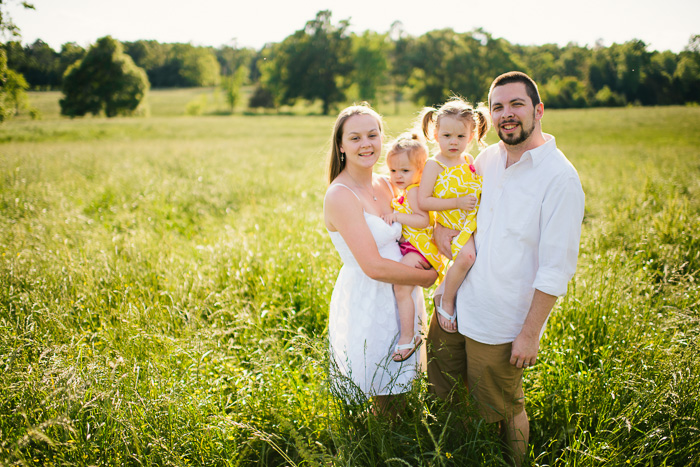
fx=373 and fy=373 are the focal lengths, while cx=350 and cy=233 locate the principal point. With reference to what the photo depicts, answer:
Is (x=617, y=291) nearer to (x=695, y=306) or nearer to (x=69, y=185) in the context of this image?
(x=695, y=306)

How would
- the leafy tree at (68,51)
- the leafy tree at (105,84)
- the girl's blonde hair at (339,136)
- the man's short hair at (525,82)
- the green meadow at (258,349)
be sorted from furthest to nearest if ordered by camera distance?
1. the leafy tree at (105,84)
2. the leafy tree at (68,51)
3. the girl's blonde hair at (339,136)
4. the green meadow at (258,349)
5. the man's short hair at (525,82)

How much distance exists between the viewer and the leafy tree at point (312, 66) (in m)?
62.2

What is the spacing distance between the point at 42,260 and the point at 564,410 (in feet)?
18.3

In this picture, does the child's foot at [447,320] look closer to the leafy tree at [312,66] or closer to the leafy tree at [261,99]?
the leafy tree at [312,66]

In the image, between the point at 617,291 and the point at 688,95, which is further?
the point at 688,95

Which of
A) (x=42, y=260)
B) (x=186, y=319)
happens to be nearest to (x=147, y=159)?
(x=42, y=260)

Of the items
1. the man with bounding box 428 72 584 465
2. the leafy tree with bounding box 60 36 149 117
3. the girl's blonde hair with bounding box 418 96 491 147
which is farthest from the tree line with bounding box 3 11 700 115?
the man with bounding box 428 72 584 465

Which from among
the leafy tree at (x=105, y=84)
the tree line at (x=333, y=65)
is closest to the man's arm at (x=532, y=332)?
the tree line at (x=333, y=65)

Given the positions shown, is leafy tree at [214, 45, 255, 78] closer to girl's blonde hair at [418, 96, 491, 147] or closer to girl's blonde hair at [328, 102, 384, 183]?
girl's blonde hair at [328, 102, 384, 183]

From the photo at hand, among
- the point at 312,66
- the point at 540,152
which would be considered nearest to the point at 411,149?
the point at 540,152

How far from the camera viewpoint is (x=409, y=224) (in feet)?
8.89

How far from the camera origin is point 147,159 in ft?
46.5

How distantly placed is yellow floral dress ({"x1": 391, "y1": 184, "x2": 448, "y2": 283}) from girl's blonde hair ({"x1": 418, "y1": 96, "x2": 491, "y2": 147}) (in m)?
0.46

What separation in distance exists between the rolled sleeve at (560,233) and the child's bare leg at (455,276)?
1.46ft
